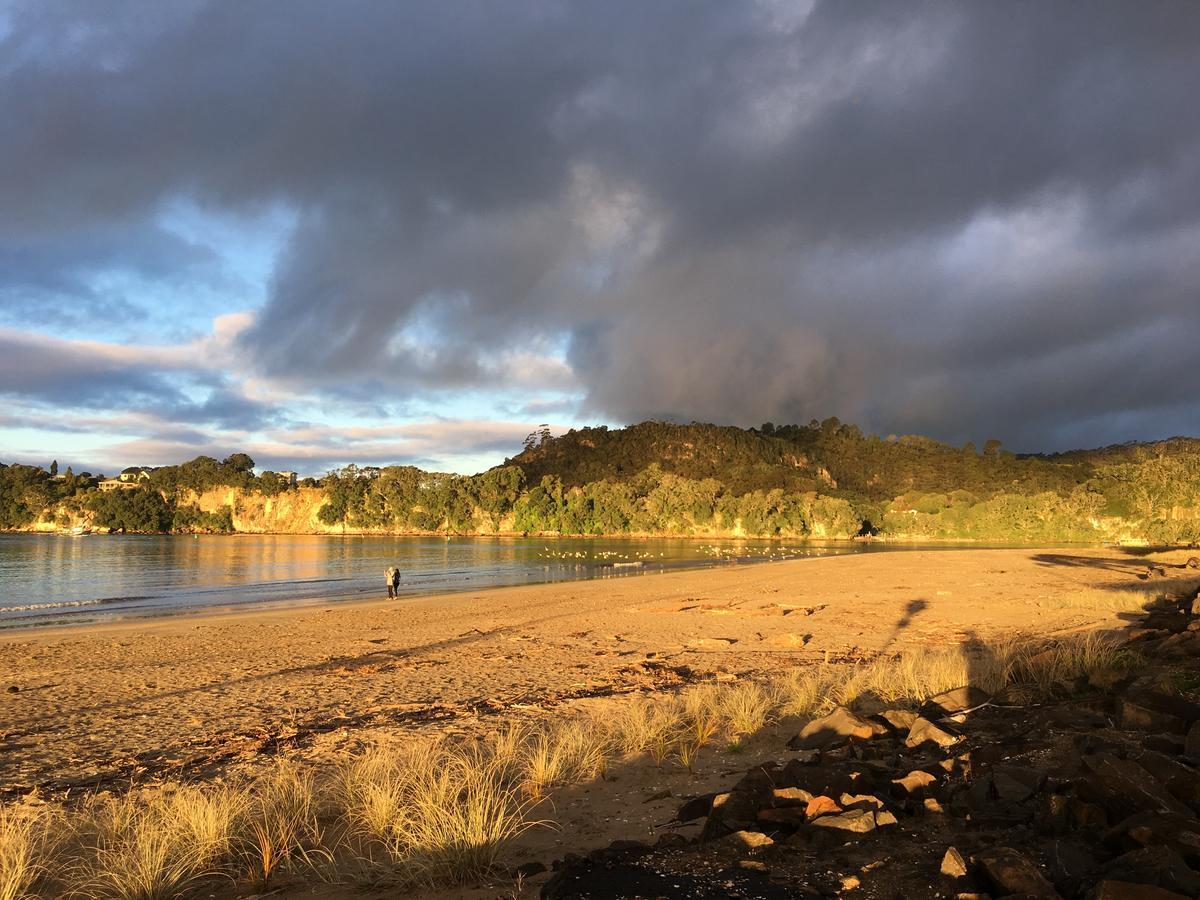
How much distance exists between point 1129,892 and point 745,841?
2317 millimetres

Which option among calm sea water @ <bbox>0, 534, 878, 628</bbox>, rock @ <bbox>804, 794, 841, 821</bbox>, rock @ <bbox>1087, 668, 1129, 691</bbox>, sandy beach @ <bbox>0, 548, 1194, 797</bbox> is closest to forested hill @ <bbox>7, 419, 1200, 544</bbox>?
calm sea water @ <bbox>0, 534, 878, 628</bbox>

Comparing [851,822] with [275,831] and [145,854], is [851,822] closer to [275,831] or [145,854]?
[275,831]

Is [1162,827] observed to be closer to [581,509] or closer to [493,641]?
[493,641]

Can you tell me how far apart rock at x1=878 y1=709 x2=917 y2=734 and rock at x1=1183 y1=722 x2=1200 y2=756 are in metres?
2.64

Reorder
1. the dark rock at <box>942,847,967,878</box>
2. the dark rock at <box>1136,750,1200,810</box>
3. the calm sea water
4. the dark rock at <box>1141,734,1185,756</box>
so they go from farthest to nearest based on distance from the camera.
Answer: the calm sea water
the dark rock at <box>1141,734,1185,756</box>
the dark rock at <box>1136,750,1200,810</box>
the dark rock at <box>942,847,967,878</box>

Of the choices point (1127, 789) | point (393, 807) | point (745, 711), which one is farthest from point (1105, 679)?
point (393, 807)

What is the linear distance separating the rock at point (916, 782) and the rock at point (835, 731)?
1.97m

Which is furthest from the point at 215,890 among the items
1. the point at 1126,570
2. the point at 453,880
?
the point at 1126,570

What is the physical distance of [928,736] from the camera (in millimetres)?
7188

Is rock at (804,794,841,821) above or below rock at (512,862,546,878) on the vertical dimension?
above

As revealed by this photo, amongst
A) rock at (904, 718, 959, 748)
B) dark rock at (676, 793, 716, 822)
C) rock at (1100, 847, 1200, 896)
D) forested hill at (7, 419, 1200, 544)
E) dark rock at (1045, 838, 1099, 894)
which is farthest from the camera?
forested hill at (7, 419, 1200, 544)

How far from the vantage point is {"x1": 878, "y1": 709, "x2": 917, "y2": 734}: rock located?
309 inches

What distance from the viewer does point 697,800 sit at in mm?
6203

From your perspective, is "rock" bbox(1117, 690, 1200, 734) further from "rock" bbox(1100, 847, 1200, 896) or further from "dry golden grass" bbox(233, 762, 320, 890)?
"dry golden grass" bbox(233, 762, 320, 890)
